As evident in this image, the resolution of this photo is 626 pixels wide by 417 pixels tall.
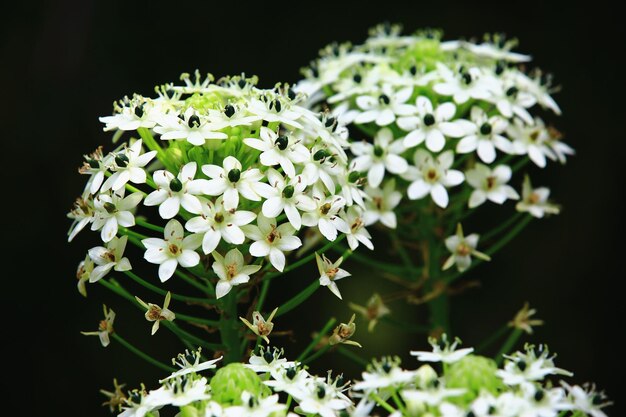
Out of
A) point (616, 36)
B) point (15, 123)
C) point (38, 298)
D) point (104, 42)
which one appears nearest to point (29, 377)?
point (38, 298)

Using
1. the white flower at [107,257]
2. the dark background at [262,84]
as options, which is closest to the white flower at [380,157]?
the white flower at [107,257]

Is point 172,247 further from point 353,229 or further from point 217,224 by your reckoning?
point 353,229

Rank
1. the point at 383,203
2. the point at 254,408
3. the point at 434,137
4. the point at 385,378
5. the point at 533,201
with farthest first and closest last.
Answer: the point at 533,201 → the point at 383,203 → the point at 434,137 → the point at 385,378 → the point at 254,408

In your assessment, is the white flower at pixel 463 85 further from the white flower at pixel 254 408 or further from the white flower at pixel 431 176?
the white flower at pixel 254 408

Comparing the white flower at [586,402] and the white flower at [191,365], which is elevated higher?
the white flower at [586,402]

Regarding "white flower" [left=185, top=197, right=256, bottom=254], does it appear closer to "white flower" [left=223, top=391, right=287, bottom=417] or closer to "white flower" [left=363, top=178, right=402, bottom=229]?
"white flower" [left=223, top=391, right=287, bottom=417]

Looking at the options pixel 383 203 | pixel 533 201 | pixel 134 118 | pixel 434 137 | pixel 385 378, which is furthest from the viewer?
pixel 533 201

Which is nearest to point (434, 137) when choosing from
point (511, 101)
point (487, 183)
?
point (487, 183)
